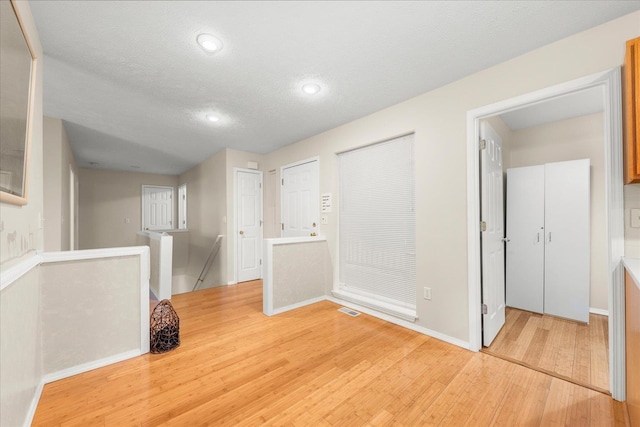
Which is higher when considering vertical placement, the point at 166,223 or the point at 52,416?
the point at 166,223

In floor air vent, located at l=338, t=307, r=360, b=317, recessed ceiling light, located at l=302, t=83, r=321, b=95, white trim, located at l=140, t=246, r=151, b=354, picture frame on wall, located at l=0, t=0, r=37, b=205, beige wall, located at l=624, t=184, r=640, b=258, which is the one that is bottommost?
floor air vent, located at l=338, t=307, r=360, b=317

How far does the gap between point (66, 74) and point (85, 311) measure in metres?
2.05

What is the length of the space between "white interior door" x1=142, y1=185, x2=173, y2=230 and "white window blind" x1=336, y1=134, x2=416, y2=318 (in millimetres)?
6192

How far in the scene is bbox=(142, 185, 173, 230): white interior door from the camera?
7.06 meters

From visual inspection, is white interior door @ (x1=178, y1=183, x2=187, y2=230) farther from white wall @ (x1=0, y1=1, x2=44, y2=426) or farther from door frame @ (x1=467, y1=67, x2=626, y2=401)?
door frame @ (x1=467, y1=67, x2=626, y2=401)

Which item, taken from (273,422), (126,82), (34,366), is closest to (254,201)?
(126,82)

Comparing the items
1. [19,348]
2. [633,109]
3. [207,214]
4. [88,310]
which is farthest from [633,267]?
[207,214]

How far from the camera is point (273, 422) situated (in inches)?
56.3

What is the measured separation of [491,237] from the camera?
2.46m

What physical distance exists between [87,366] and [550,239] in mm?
4831

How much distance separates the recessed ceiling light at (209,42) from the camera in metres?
1.73

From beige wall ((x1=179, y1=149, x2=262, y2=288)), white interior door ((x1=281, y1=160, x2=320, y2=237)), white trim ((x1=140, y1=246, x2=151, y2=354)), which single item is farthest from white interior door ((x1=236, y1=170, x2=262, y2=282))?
white trim ((x1=140, y1=246, x2=151, y2=354))

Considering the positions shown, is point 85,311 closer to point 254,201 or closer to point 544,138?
point 254,201

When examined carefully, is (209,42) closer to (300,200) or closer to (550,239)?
(300,200)
